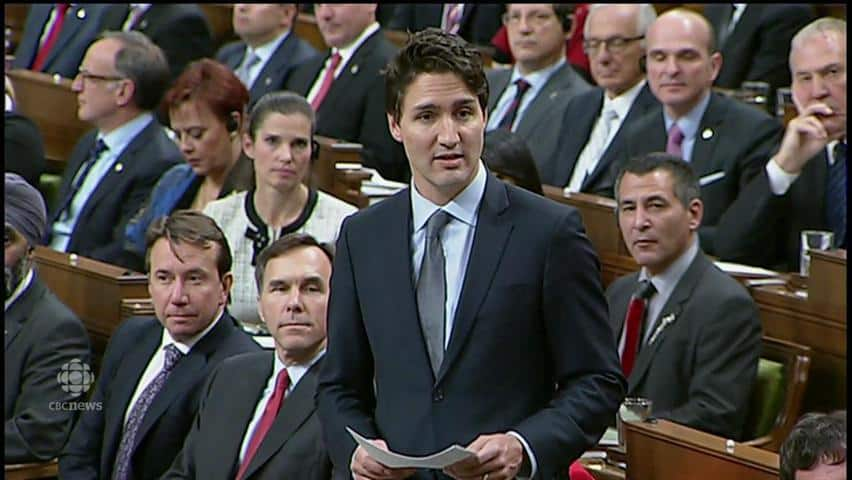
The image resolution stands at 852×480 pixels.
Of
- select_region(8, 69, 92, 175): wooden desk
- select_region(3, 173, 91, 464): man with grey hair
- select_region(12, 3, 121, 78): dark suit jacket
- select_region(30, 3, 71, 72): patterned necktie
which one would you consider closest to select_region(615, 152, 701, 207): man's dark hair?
select_region(3, 173, 91, 464): man with grey hair

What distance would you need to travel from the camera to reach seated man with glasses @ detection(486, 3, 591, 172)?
18.9 ft

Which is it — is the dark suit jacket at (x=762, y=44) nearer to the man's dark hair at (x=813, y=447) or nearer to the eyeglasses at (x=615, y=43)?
the eyeglasses at (x=615, y=43)

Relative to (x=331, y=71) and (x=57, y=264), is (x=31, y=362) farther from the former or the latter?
(x=331, y=71)

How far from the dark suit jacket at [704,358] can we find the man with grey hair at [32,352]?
125 centimetres

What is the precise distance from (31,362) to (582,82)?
2.46 meters

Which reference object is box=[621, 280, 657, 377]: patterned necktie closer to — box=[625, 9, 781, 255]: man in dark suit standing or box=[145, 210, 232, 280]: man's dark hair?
box=[625, 9, 781, 255]: man in dark suit standing

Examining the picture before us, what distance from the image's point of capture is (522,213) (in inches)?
101

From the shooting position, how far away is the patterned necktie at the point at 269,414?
3.39m

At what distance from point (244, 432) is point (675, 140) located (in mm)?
2023

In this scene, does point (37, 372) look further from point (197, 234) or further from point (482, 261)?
point (482, 261)

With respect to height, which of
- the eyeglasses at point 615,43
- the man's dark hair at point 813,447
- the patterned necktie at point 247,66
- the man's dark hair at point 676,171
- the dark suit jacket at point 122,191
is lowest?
the man's dark hair at point 813,447

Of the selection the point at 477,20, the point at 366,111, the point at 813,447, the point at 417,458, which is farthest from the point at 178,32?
the point at 417,458

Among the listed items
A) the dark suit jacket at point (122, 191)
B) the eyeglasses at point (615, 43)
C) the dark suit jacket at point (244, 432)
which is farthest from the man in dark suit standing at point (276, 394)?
the eyeglasses at point (615, 43)

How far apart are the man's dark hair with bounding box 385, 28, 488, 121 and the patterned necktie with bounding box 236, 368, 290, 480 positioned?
3.11ft
